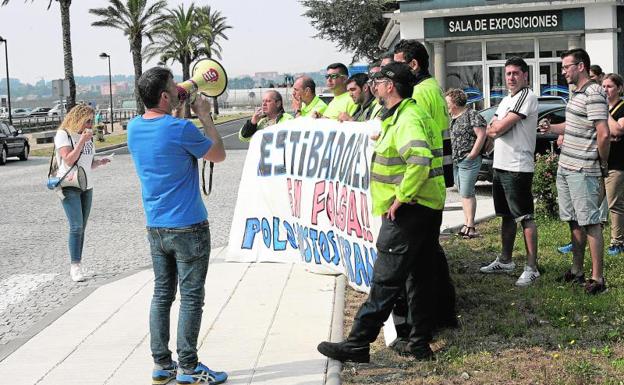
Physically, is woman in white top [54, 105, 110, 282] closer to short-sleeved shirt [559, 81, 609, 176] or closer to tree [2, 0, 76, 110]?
short-sleeved shirt [559, 81, 609, 176]

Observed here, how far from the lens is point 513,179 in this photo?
7.50 meters

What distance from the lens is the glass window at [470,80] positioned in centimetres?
3384

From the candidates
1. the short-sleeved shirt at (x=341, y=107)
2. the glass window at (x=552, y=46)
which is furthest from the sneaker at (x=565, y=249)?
the glass window at (x=552, y=46)

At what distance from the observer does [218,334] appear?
21.8 ft

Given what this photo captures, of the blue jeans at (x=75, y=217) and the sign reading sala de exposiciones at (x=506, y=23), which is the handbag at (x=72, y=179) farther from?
the sign reading sala de exposiciones at (x=506, y=23)

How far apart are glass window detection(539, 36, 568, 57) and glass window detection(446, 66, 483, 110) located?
93.1 inches

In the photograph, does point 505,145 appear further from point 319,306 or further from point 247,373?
point 247,373

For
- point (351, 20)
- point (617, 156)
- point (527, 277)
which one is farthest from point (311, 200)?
point (351, 20)

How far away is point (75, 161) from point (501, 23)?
26.0 metres

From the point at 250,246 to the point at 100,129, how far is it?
1390 inches

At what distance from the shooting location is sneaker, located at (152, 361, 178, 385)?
548cm

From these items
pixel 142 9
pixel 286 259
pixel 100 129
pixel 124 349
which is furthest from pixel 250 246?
pixel 142 9

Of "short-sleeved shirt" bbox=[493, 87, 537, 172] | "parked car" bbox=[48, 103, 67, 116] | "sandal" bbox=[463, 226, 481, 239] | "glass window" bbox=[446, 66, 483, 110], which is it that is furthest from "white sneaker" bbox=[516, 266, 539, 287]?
"parked car" bbox=[48, 103, 67, 116]

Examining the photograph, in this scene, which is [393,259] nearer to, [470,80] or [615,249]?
[615,249]
